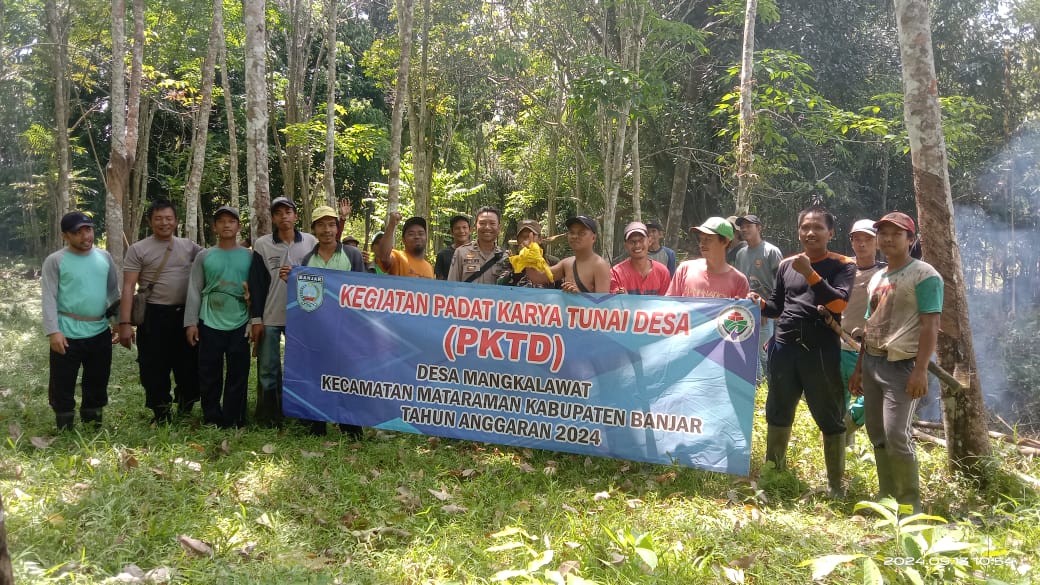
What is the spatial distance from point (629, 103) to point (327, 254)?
23.7 feet

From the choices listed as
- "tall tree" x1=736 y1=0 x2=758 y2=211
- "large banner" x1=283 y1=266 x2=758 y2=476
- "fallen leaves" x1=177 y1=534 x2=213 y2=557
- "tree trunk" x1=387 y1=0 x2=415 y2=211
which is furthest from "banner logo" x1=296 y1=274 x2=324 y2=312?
"tall tree" x1=736 y1=0 x2=758 y2=211

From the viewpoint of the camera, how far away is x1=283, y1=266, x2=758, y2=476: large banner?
4.61 meters

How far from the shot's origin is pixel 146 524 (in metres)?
3.67

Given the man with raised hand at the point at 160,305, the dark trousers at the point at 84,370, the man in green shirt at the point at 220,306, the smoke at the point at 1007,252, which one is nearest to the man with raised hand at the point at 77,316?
the dark trousers at the point at 84,370

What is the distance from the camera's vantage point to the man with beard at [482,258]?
5672 mm

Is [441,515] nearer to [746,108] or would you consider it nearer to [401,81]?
[401,81]

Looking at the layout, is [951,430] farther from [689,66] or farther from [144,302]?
[689,66]

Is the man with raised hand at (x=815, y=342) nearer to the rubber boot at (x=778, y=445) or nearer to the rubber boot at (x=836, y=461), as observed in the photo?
the rubber boot at (x=836, y=461)

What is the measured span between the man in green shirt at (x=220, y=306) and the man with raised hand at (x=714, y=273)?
11.3ft

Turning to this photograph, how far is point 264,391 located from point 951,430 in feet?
17.2

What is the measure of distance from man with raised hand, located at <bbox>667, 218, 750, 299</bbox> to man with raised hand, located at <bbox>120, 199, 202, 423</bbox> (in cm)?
399

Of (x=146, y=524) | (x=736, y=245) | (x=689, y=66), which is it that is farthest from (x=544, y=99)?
(x=146, y=524)

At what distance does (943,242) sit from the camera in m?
4.55

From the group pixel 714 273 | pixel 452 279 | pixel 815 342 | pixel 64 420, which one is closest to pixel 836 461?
pixel 815 342
